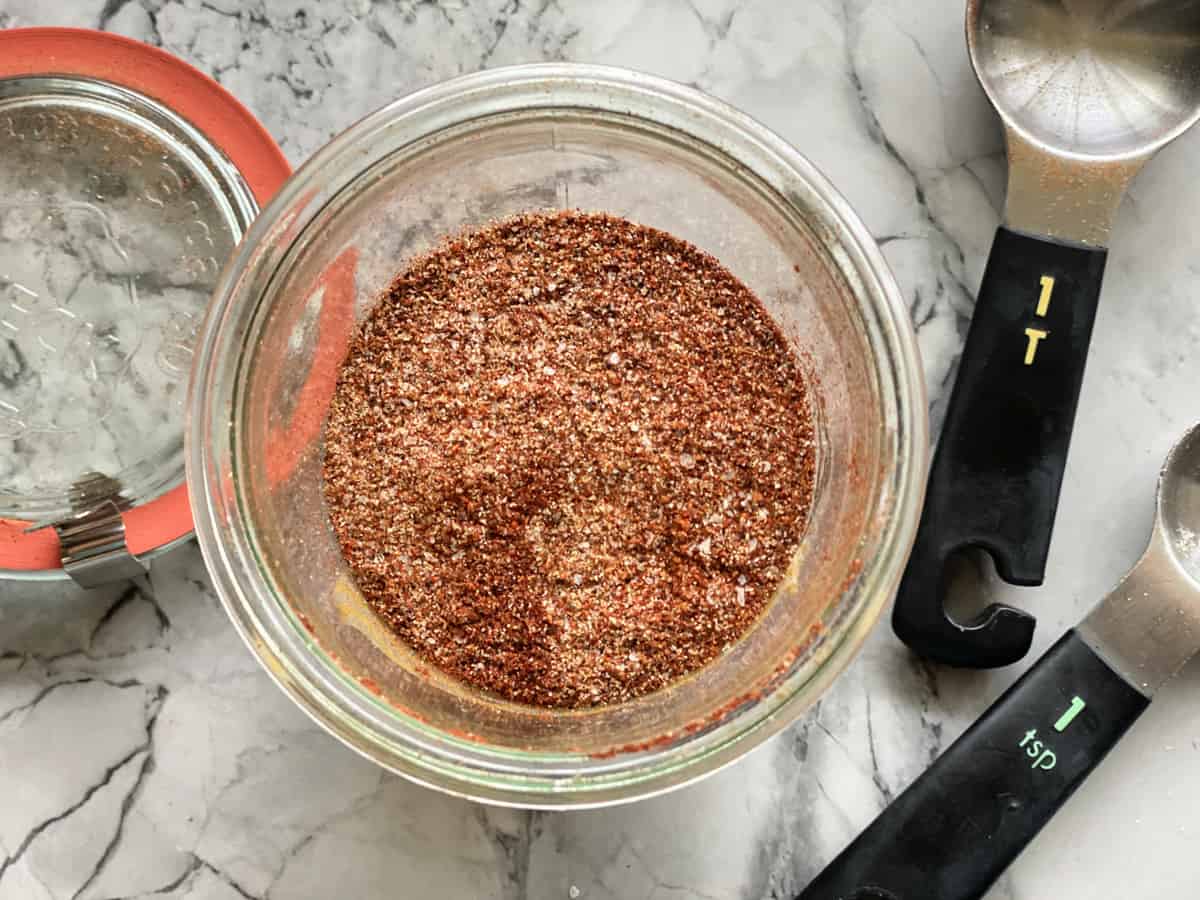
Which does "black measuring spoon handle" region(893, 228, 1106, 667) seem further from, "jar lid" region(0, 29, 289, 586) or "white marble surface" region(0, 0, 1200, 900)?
"jar lid" region(0, 29, 289, 586)

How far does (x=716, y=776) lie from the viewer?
0.93m


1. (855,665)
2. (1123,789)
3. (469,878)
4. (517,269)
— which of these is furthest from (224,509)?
(1123,789)

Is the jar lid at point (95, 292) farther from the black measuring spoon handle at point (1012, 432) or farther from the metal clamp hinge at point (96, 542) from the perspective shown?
the black measuring spoon handle at point (1012, 432)

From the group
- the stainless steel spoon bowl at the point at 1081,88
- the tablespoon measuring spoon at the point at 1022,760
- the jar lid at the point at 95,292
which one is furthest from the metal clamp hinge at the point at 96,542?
the stainless steel spoon bowl at the point at 1081,88

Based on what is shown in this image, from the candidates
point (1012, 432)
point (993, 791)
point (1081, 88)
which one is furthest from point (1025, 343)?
point (993, 791)

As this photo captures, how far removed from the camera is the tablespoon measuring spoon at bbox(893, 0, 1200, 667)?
2.91ft

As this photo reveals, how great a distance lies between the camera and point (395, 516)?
824 mm

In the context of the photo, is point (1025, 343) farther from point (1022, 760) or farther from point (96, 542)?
point (96, 542)

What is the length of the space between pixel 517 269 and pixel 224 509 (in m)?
0.26

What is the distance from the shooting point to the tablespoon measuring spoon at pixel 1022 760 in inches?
34.3

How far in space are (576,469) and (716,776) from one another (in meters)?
0.29

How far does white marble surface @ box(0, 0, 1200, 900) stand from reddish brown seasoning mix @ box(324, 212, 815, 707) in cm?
17

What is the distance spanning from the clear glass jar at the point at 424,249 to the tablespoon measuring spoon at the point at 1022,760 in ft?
0.61

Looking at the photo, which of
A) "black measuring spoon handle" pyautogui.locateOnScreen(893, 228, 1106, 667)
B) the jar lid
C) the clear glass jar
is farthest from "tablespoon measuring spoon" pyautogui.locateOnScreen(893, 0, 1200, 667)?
the jar lid
